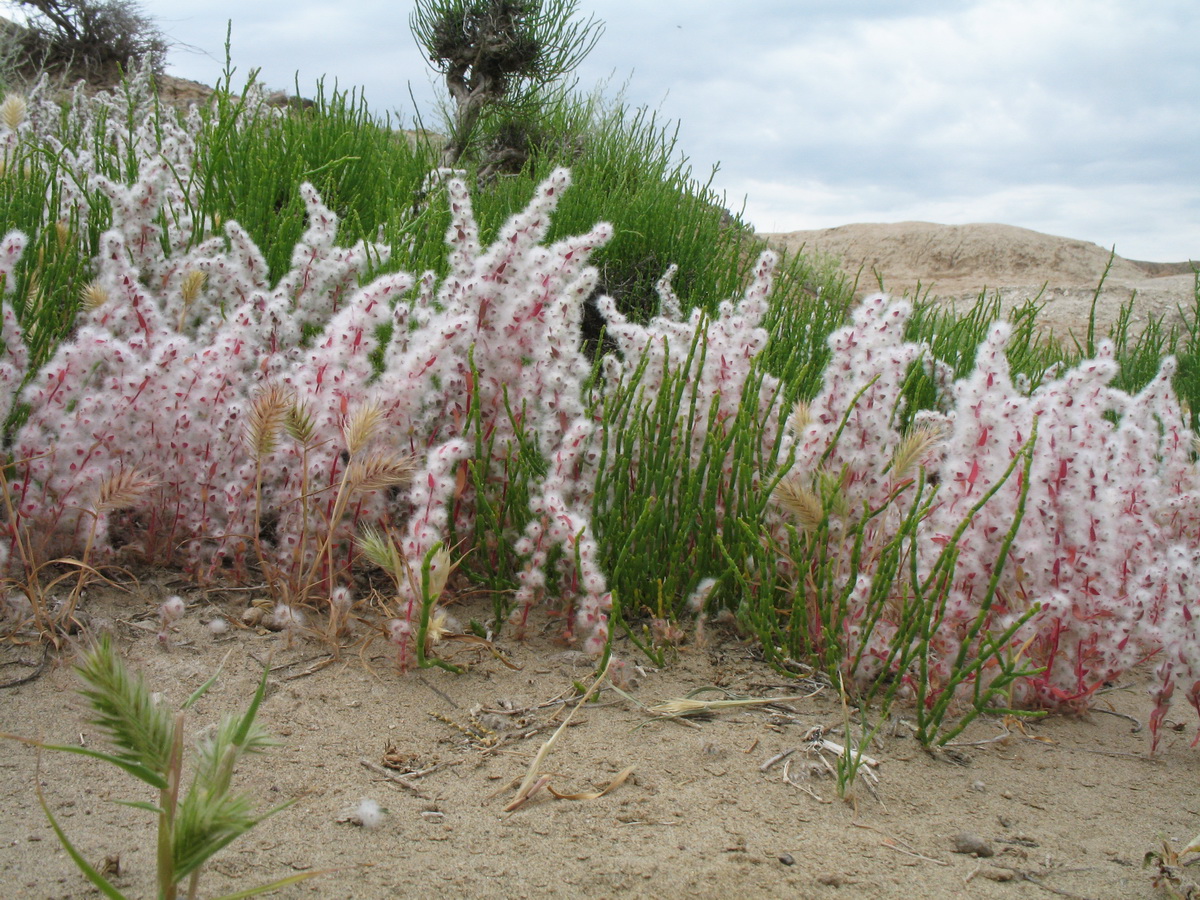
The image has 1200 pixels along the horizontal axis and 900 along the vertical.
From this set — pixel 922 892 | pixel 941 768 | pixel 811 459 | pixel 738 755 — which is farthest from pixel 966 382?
pixel 922 892

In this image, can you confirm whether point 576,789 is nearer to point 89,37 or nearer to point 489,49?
point 489,49

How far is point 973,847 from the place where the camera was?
161 centimetres

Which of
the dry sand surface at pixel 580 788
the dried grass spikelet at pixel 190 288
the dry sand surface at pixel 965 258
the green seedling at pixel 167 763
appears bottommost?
the dry sand surface at pixel 580 788

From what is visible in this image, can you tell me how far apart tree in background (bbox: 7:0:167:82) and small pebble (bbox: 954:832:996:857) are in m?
16.6

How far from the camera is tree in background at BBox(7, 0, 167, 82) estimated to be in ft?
47.8

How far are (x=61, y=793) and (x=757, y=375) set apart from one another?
6.43ft

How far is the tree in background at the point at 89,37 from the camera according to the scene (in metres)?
14.6

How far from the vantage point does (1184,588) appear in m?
2.17

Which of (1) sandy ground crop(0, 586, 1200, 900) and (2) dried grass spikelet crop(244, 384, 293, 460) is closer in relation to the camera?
(1) sandy ground crop(0, 586, 1200, 900)

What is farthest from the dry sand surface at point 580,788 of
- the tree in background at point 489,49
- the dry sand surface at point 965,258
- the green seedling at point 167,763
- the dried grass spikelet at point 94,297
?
the dry sand surface at point 965,258

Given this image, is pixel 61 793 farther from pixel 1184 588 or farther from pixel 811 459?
pixel 1184 588

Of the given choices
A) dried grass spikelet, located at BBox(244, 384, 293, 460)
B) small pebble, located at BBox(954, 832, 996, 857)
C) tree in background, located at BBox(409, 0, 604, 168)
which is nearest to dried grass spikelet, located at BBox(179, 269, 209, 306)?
dried grass spikelet, located at BBox(244, 384, 293, 460)

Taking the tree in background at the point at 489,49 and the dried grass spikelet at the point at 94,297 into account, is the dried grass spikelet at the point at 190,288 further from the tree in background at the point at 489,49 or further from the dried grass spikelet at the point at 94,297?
the tree in background at the point at 489,49

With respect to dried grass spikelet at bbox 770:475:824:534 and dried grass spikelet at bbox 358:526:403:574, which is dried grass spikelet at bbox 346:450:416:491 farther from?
dried grass spikelet at bbox 770:475:824:534
